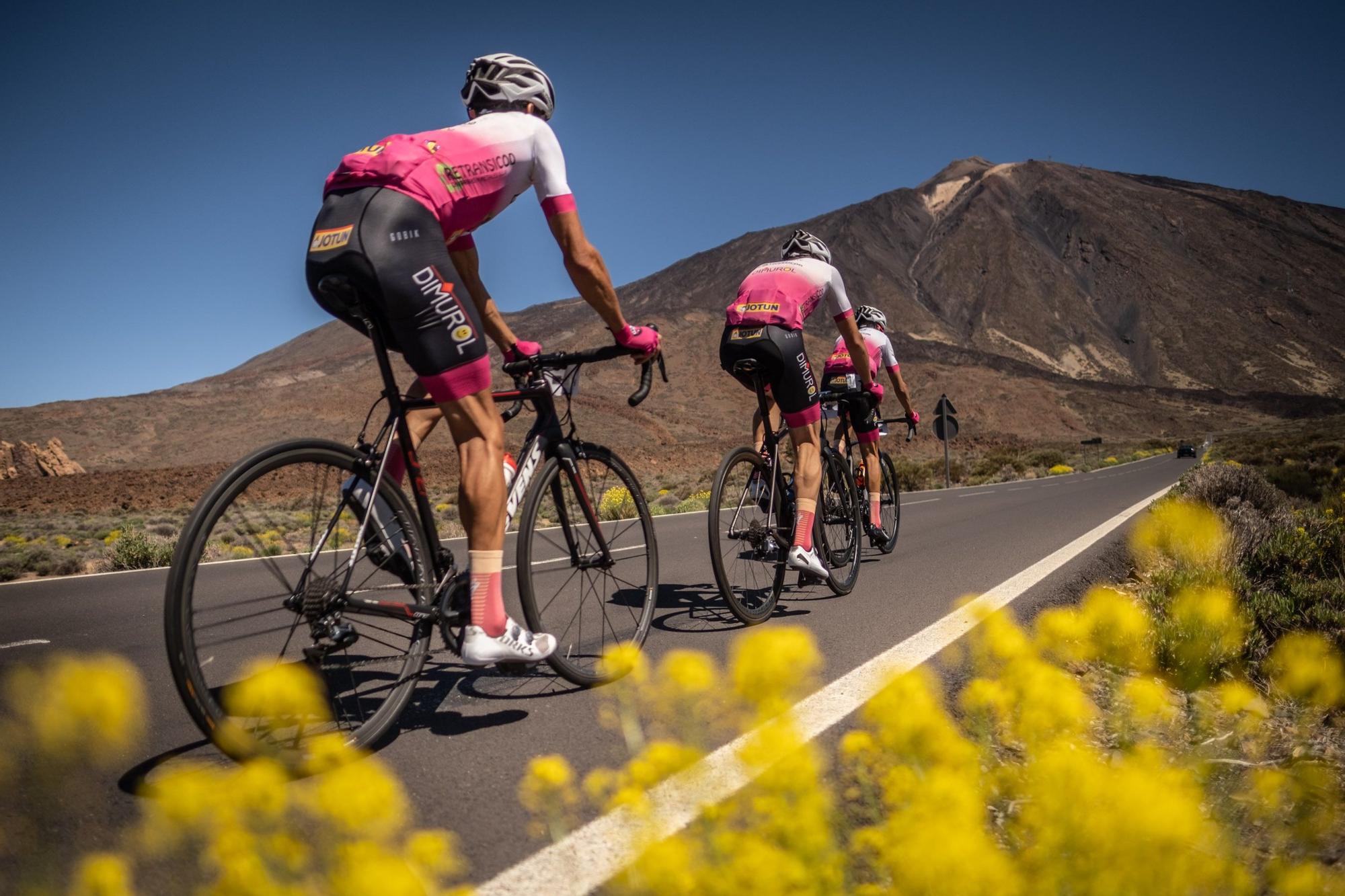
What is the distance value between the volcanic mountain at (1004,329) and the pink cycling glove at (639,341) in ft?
121

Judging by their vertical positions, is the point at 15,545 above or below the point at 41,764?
below

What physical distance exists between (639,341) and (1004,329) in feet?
394

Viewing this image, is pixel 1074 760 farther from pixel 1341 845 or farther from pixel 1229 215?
pixel 1229 215

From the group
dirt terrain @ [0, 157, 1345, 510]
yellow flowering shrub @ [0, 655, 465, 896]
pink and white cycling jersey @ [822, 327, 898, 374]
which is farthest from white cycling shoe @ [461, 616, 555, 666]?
dirt terrain @ [0, 157, 1345, 510]

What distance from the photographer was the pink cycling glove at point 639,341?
117 inches

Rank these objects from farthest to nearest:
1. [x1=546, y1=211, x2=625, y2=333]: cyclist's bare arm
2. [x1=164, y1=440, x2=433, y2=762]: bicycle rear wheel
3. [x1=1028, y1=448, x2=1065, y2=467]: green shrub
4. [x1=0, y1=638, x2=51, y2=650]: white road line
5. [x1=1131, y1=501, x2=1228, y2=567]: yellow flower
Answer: [x1=1028, y1=448, x2=1065, y2=467]: green shrub → [x1=1131, y1=501, x2=1228, y2=567]: yellow flower → [x1=0, y1=638, x2=51, y2=650]: white road line → [x1=546, y1=211, x2=625, y2=333]: cyclist's bare arm → [x1=164, y1=440, x2=433, y2=762]: bicycle rear wheel

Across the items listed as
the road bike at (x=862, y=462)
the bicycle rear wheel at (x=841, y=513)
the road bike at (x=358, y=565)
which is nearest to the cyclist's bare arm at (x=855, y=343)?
the road bike at (x=862, y=462)

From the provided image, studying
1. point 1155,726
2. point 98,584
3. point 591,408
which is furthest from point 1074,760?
point 591,408

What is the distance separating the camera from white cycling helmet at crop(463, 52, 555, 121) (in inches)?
110

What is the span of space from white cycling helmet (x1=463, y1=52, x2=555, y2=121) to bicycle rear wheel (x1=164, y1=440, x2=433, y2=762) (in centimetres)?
124

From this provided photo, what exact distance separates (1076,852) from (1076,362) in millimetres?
118306

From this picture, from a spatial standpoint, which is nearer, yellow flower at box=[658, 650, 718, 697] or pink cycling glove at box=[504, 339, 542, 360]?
yellow flower at box=[658, 650, 718, 697]

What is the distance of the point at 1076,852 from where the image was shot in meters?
1.02

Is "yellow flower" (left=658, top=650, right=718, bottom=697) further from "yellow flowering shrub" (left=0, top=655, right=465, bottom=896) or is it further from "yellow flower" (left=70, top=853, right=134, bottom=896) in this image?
"yellow flower" (left=70, top=853, right=134, bottom=896)
